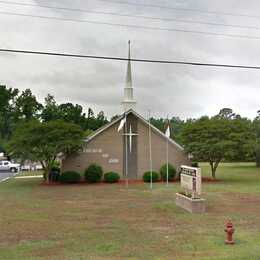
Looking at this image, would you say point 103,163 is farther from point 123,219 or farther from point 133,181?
point 123,219

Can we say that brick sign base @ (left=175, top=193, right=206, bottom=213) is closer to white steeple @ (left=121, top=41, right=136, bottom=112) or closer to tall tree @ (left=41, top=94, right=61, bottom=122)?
white steeple @ (left=121, top=41, right=136, bottom=112)

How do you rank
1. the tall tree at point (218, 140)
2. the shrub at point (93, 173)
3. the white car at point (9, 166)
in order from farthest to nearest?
1. the white car at point (9, 166)
2. the shrub at point (93, 173)
3. the tall tree at point (218, 140)

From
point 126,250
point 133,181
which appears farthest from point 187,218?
point 133,181

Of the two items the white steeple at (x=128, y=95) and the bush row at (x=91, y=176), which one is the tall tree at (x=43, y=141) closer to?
the bush row at (x=91, y=176)

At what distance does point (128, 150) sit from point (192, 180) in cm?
2060

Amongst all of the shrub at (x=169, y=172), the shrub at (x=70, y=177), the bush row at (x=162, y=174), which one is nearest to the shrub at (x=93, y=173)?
the shrub at (x=70, y=177)

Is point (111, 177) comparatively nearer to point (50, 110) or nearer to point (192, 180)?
point (192, 180)

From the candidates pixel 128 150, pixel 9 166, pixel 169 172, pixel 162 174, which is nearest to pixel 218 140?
pixel 169 172

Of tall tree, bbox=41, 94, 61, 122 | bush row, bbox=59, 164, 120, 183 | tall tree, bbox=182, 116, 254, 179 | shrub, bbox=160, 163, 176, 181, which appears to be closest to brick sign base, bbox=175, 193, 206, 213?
tall tree, bbox=182, 116, 254, 179

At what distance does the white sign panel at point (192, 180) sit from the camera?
17234 mm

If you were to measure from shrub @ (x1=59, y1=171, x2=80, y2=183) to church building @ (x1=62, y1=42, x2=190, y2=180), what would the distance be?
1.09 meters

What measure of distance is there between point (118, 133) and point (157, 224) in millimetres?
23880

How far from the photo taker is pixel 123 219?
15.5 meters

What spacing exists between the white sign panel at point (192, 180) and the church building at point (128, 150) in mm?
18214
